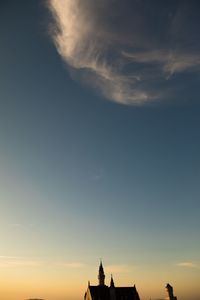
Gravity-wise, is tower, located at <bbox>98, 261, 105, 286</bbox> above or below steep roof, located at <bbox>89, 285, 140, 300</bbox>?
above

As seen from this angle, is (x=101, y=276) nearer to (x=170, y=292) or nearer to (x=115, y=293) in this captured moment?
(x=115, y=293)

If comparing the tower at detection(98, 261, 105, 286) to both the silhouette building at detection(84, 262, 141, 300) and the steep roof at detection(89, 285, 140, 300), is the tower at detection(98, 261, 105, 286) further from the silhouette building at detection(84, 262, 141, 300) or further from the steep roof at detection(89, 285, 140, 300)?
the steep roof at detection(89, 285, 140, 300)

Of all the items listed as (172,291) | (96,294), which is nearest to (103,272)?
(96,294)

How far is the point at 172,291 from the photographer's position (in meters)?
92.7

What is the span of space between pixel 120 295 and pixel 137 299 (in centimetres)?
576

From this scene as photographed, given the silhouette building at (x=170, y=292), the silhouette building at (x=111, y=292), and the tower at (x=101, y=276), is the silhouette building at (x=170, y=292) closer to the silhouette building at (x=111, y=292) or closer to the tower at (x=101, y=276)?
the silhouette building at (x=111, y=292)

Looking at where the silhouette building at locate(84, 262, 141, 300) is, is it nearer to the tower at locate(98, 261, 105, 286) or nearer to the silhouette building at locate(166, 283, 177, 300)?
the tower at locate(98, 261, 105, 286)

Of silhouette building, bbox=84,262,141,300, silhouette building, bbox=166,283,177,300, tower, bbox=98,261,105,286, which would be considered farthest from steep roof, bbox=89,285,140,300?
silhouette building, bbox=166,283,177,300

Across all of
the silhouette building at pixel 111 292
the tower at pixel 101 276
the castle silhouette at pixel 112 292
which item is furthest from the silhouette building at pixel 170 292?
the tower at pixel 101 276

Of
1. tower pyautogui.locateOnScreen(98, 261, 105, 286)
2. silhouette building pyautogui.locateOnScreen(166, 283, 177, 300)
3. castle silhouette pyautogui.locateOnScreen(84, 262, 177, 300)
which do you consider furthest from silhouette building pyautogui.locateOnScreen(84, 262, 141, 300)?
silhouette building pyautogui.locateOnScreen(166, 283, 177, 300)

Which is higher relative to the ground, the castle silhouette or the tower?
the tower

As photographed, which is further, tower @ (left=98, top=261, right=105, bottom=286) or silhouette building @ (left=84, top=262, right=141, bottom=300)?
tower @ (left=98, top=261, right=105, bottom=286)

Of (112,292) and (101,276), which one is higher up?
(101,276)

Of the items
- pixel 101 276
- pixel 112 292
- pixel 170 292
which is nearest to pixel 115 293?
pixel 112 292
